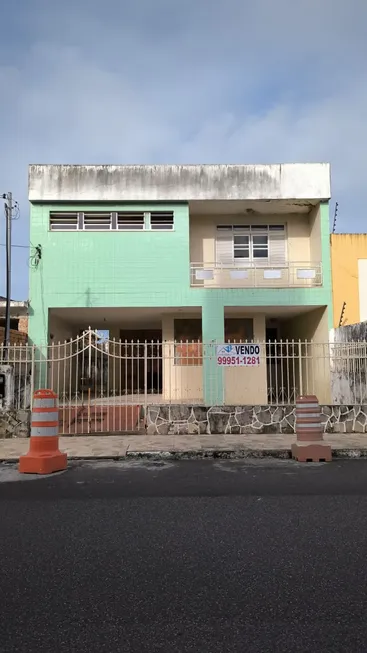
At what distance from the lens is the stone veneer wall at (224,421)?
1084 centimetres

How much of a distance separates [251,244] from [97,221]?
5.82 meters

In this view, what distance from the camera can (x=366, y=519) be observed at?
4.78m

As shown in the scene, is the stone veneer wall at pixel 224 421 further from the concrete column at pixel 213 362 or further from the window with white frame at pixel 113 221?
the window with white frame at pixel 113 221

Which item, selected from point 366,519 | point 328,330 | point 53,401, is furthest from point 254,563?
point 328,330

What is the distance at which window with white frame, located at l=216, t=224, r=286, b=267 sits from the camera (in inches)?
732

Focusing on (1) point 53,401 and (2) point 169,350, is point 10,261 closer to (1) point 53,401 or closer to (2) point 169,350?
(2) point 169,350

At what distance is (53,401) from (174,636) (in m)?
5.08

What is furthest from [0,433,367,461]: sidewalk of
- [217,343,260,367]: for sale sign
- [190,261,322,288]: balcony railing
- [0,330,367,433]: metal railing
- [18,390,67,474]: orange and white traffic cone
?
[190,261,322,288]: balcony railing

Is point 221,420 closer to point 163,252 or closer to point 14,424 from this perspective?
point 14,424

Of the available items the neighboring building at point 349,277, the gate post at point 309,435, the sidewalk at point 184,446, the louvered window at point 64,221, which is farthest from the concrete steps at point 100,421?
the neighboring building at point 349,277

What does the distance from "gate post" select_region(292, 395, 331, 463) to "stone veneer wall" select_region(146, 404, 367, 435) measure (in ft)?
8.16

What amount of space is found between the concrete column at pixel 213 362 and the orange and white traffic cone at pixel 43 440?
7135 mm

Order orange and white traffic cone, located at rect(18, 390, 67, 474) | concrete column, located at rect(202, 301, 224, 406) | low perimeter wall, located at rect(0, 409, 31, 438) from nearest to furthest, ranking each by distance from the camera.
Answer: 1. orange and white traffic cone, located at rect(18, 390, 67, 474)
2. low perimeter wall, located at rect(0, 409, 31, 438)
3. concrete column, located at rect(202, 301, 224, 406)

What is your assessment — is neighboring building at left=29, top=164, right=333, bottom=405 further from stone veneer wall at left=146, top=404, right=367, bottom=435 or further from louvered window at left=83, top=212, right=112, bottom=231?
stone veneer wall at left=146, top=404, right=367, bottom=435
